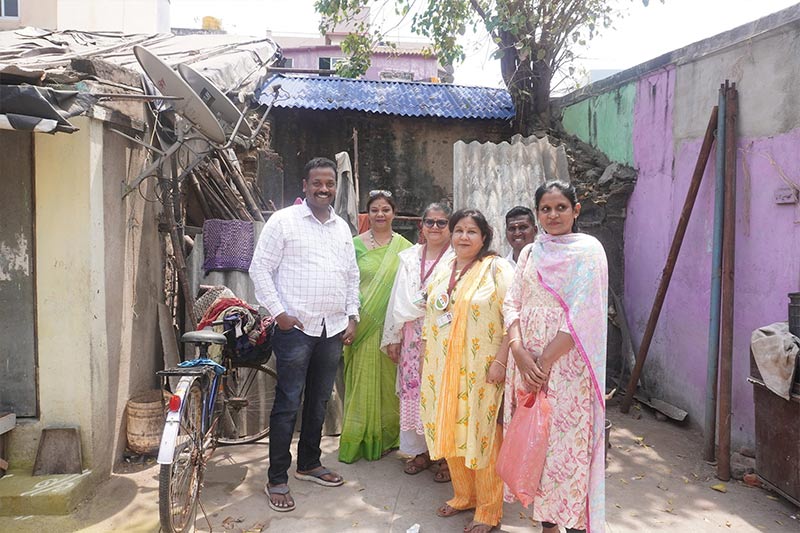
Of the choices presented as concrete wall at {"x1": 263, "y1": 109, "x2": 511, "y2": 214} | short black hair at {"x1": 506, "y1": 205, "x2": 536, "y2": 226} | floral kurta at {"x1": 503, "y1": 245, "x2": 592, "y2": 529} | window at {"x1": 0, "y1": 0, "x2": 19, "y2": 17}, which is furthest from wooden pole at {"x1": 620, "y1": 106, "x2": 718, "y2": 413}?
window at {"x1": 0, "y1": 0, "x2": 19, "y2": 17}

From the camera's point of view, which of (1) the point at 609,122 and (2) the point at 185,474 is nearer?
(2) the point at 185,474

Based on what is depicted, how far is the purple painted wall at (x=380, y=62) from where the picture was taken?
19750mm

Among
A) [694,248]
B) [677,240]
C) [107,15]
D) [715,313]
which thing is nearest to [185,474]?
[715,313]

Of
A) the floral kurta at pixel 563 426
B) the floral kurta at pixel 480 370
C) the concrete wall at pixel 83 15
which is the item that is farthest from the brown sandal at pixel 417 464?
the concrete wall at pixel 83 15

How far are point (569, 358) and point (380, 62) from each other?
19199mm

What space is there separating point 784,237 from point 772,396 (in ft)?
3.77

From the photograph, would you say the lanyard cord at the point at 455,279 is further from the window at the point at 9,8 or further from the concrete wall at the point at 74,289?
the window at the point at 9,8

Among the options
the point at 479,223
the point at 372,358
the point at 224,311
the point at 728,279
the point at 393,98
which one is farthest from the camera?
the point at 393,98

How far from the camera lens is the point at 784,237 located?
3.93 m

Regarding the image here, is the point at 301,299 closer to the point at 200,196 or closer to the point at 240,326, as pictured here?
the point at 240,326

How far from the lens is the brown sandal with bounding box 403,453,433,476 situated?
378 centimetres

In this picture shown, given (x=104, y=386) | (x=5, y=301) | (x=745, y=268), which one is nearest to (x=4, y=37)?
(x=5, y=301)

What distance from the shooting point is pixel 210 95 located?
13.0 feet

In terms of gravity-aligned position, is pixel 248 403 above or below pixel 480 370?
below
